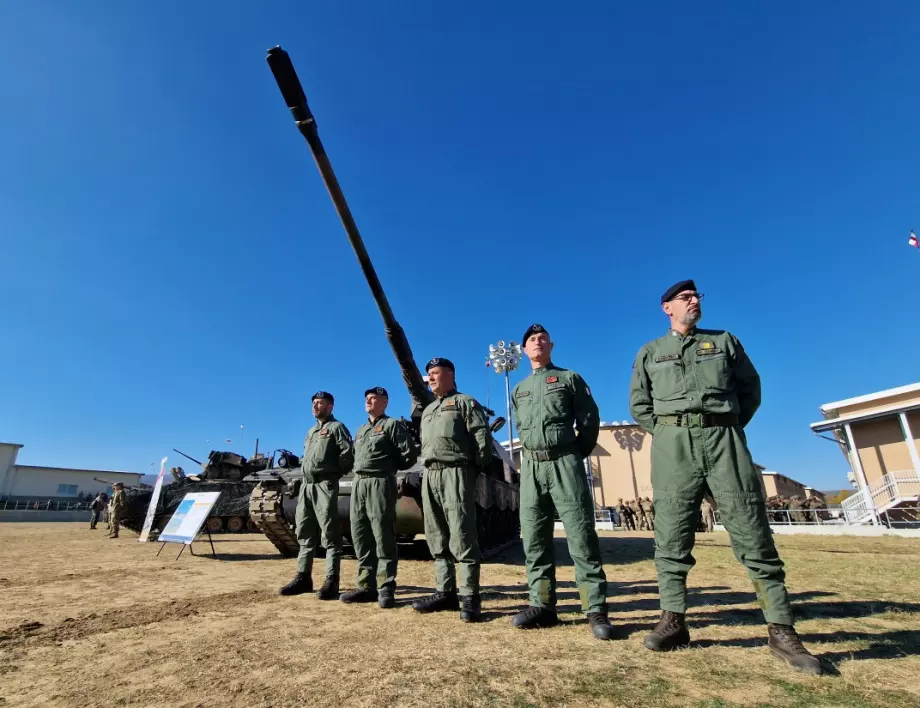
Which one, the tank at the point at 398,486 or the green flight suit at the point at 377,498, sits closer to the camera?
the green flight suit at the point at 377,498

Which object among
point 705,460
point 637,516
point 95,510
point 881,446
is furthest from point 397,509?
point 881,446

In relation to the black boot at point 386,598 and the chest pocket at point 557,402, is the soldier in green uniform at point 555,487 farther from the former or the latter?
the black boot at point 386,598

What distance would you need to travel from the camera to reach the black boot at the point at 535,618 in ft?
10.5

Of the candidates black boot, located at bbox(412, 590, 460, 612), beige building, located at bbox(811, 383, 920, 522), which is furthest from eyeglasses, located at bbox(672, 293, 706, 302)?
beige building, located at bbox(811, 383, 920, 522)

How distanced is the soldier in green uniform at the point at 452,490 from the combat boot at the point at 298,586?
150 centimetres

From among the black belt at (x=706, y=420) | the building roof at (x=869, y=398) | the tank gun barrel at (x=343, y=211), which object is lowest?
the black belt at (x=706, y=420)

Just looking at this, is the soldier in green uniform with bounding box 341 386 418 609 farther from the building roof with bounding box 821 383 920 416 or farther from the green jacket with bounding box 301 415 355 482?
the building roof with bounding box 821 383 920 416

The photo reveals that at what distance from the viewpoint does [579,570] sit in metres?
3.20

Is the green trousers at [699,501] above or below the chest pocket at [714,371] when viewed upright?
below

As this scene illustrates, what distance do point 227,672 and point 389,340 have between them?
544 centimetres

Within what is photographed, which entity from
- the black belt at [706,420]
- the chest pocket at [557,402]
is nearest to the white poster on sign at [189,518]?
the chest pocket at [557,402]

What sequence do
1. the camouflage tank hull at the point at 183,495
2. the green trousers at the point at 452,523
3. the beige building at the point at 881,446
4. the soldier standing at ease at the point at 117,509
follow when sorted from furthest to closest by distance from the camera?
the beige building at the point at 881,446
the soldier standing at ease at the point at 117,509
the camouflage tank hull at the point at 183,495
the green trousers at the point at 452,523

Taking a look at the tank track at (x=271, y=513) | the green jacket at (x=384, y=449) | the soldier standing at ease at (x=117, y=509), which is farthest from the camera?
the soldier standing at ease at (x=117, y=509)

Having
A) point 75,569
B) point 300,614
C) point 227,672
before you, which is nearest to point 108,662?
point 227,672
